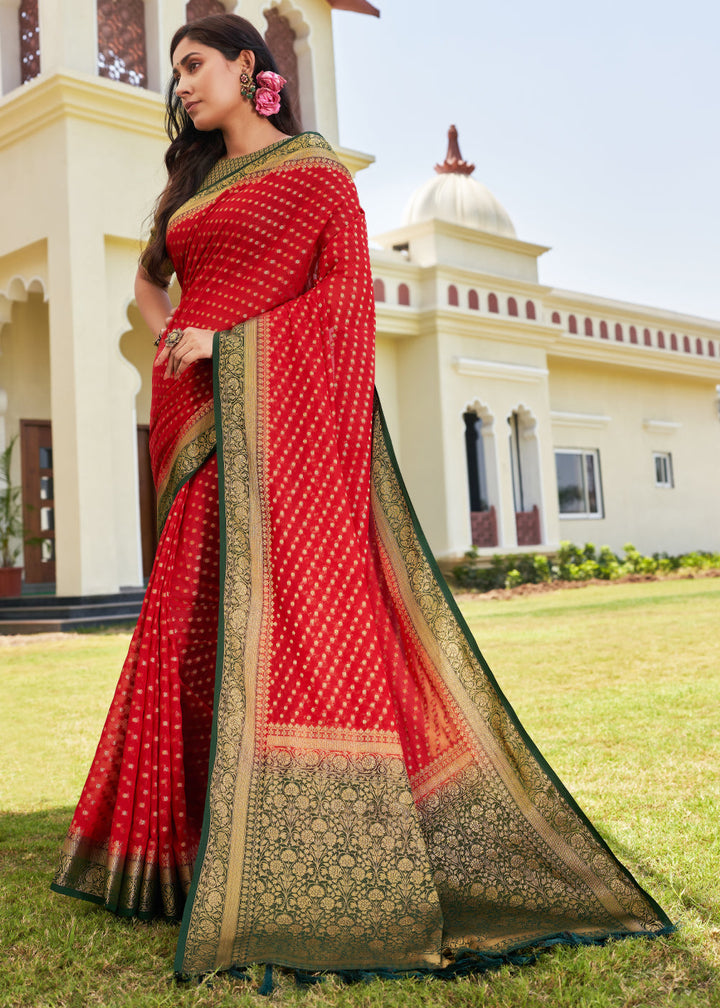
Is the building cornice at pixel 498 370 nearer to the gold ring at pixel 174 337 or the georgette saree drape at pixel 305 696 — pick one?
the georgette saree drape at pixel 305 696

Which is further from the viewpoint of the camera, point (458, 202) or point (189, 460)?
point (458, 202)

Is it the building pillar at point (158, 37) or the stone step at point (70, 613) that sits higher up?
the building pillar at point (158, 37)

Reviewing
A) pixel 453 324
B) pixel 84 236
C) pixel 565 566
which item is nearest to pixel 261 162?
pixel 84 236

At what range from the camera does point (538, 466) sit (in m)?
11.7

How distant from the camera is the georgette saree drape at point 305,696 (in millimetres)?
1451

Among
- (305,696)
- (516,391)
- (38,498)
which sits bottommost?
(305,696)

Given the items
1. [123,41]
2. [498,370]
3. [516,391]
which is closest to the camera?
[123,41]

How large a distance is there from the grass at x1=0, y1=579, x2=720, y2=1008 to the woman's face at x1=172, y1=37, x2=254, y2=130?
1.61m

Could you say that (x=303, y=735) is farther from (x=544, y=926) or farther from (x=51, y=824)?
(x=51, y=824)

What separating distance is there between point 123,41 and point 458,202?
530cm

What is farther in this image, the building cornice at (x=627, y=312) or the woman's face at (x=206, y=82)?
the building cornice at (x=627, y=312)

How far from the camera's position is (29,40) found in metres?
7.99

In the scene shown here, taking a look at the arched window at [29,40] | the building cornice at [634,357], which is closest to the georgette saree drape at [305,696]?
the arched window at [29,40]

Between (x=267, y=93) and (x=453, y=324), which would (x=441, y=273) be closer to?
(x=453, y=324)
